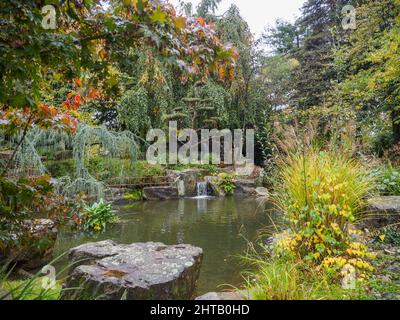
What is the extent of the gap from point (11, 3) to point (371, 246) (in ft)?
10.4

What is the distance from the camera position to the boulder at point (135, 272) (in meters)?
2.26

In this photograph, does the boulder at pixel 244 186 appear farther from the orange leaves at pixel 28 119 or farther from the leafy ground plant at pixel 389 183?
the orange leaves at pixel 28 119

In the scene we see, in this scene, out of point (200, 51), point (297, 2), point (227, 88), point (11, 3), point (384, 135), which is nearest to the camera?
point (11, 3)

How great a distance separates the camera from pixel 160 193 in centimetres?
938

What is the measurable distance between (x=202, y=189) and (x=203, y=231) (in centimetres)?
510

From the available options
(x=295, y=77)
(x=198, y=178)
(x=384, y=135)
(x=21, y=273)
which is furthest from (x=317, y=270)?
(x=295, y=77)

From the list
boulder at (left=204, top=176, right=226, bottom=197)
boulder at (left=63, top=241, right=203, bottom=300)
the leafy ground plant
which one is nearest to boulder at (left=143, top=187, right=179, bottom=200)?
boulder at (left=204, top=176, right=226, bottom=197)

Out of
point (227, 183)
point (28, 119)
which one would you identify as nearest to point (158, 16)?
point (28, 119)

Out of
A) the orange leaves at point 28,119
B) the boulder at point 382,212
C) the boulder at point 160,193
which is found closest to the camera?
the orange leaves at point 28,119

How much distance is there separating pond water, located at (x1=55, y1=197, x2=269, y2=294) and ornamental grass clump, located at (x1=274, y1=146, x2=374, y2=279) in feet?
2.14

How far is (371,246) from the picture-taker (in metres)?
2.89

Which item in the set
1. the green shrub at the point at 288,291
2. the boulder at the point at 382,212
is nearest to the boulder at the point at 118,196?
the boulder at the point at 382,212

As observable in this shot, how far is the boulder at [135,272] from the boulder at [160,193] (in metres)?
6.05

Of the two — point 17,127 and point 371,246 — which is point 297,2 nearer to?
point 371,246
